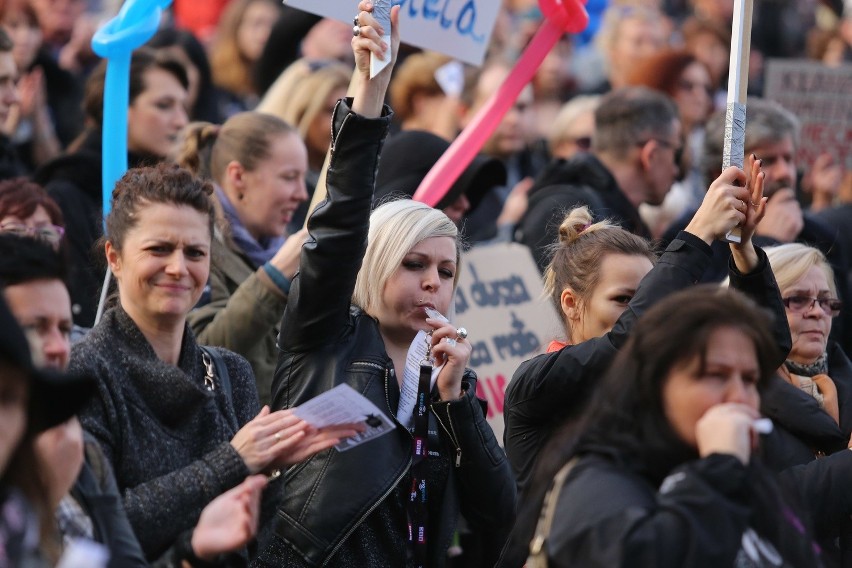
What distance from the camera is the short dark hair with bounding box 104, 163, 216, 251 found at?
433 cm

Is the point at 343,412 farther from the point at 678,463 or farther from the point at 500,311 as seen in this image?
the point at 500,311

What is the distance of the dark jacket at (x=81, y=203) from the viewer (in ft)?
19.1

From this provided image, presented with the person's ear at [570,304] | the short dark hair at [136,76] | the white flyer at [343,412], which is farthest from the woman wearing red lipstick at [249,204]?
the white flyer at [343,412]

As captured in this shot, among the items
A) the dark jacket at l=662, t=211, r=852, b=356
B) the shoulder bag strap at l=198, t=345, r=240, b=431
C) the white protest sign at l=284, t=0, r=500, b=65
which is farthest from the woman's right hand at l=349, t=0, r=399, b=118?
the dark jacket at l=662, t=211, r=852, b=356

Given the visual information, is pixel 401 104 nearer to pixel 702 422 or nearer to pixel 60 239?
pixel 60 239

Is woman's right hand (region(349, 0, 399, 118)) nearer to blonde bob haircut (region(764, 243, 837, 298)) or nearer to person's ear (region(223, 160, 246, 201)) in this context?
blonde bob haircut (region(764, 243, 837, 298))

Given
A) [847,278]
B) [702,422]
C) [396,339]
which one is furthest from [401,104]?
[702,422]

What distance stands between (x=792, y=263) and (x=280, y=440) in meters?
2.32

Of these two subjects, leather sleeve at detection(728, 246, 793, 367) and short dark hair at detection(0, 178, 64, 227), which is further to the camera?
short dark hair at detection(0, 178, 64, 227)

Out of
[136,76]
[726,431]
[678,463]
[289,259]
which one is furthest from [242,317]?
[726,431]

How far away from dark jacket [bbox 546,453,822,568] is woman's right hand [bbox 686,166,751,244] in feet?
4.06

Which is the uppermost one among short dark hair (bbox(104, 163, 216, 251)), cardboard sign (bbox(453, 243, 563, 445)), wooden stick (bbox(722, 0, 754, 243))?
wooden stick (bbox(722, 0, 754, 243))

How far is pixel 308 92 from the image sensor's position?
723 cm

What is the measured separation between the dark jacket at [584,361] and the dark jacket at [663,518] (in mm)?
1060
